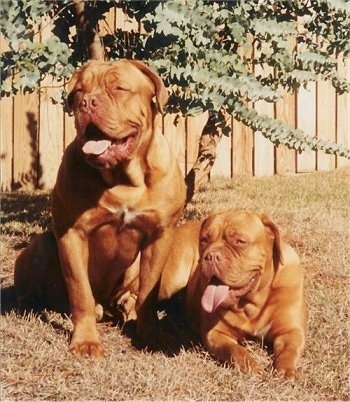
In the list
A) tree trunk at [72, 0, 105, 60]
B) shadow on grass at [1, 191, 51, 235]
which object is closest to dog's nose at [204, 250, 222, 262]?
tree trunk at [72, 0, 105, 60]

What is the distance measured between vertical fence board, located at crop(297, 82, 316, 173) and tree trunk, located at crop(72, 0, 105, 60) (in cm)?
461

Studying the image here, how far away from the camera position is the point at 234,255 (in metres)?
4.16

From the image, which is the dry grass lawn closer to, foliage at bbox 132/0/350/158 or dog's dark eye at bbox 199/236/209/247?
dog's dark eye at bbox 199/236/209/247

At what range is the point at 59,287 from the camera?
4977 millimetres

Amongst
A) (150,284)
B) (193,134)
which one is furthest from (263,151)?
(150,284)

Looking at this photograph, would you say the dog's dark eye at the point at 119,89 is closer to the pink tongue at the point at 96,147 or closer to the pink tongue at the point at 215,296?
the pink tongue at the point at 96,147

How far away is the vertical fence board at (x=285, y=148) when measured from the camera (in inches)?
389

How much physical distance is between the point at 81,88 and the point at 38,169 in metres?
4.91

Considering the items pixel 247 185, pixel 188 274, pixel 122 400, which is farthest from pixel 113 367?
pixel 247 185

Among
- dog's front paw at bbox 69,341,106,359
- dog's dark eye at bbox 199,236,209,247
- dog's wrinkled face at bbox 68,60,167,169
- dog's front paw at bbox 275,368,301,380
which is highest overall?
dog's wrinkled face at bbox 68,60,167,169

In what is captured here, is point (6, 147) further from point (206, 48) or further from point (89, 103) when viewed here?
point (89, 103)

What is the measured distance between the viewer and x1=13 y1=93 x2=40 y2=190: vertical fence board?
895cm

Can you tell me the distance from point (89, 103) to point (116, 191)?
55 cm

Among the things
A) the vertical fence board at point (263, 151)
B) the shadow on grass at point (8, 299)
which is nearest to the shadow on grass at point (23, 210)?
the shadow on grass at point (8, 299)
